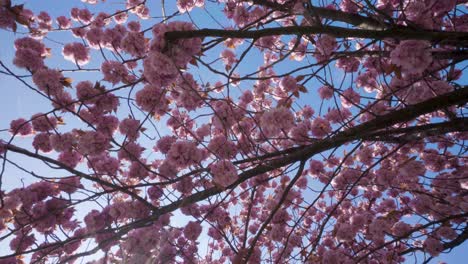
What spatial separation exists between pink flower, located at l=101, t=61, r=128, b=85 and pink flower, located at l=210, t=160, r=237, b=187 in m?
1.67

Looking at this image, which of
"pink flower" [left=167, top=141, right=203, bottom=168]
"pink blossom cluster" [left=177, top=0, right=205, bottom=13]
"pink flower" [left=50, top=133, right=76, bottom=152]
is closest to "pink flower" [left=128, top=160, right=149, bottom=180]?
"pink flower" [left=50, top=133, right=76, bottom=152]

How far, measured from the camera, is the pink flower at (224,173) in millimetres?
2881

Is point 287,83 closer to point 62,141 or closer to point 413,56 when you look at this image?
point 413,56

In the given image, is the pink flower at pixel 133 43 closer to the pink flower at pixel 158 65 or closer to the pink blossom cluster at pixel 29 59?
the pink flower at pixel 158 65

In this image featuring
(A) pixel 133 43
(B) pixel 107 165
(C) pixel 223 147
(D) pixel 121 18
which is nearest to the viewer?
(A) pixel 133 43

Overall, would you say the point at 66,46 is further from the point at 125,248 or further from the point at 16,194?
the point at 125,248

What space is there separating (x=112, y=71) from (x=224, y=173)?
1.89 meters

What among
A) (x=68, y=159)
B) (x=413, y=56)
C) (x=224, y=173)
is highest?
(x=413, y=56)

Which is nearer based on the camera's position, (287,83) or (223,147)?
(223,147)

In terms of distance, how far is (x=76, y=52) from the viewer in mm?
4152

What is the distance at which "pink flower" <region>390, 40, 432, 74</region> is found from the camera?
273cm

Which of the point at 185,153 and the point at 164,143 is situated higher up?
the point at 164,143

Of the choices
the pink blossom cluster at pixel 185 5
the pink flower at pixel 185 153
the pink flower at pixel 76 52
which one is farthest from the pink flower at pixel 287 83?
the pink flower at pixel 76 52

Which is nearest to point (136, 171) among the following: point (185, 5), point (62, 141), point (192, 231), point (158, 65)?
point (62, 141)
